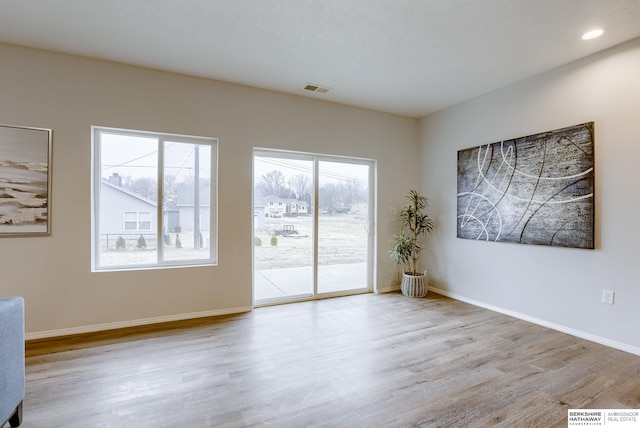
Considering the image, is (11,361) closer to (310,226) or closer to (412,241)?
(310,226)

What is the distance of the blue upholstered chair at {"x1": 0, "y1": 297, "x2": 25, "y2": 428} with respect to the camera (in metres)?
1.49

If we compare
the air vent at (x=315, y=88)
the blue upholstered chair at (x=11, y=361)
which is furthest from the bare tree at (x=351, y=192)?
the blue upholstered chair at (x=11, y=361)

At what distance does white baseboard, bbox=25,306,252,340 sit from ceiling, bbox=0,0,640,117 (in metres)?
2.70

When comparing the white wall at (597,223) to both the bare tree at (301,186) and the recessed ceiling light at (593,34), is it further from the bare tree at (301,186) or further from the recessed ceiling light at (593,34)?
the bare tree at (301,186)

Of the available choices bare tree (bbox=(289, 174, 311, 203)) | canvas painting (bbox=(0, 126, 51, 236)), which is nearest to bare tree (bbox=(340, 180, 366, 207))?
bare tree (bbox=(289, 174, 311, 203))

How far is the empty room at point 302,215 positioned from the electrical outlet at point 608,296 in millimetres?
16

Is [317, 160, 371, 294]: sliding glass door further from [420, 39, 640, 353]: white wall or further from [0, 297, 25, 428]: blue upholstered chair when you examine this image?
[0, 297, 25, 428]: blue upholstered chair

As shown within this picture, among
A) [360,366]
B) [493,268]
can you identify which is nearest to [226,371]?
[360,366]

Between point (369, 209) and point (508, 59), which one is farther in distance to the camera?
point (369, 209)

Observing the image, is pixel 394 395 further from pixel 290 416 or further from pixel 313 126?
pixel 313 126

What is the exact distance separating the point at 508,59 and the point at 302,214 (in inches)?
113

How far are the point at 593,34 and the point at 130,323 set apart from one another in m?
5.13

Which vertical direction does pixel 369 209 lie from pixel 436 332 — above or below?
above

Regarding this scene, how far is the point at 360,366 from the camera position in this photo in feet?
7.73
